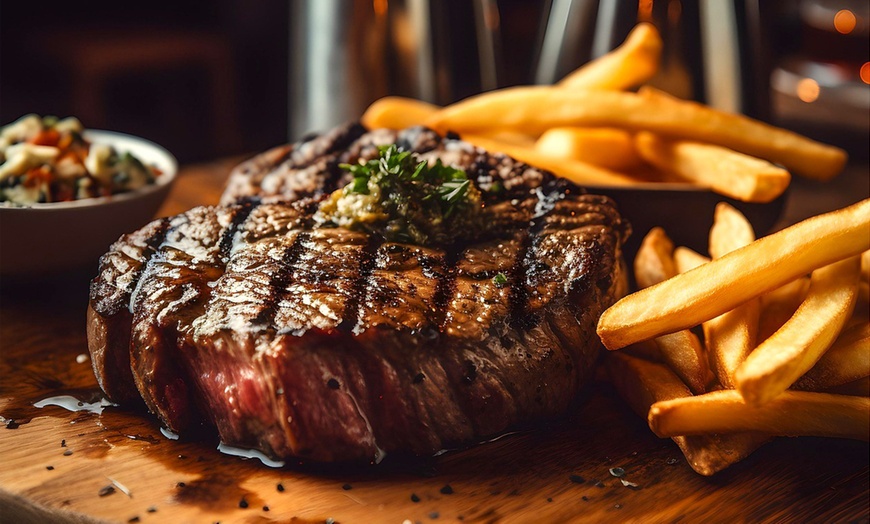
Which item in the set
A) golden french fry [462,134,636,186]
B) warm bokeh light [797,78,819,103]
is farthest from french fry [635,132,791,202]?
warm bokeh light [797,78,819,103]

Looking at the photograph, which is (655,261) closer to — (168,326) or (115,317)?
(168,326)

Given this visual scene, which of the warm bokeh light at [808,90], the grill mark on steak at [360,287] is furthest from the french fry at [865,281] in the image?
the warm bokeh light at [808,90]

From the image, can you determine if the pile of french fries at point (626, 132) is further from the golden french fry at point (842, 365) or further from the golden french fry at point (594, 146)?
the golden french fry at point (842, 365)

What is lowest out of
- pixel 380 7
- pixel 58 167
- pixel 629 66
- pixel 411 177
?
pixel 58 167

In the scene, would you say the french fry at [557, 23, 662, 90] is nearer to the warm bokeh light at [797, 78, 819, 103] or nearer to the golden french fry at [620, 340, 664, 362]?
the golden french fry at [620, 340, 664, 362]

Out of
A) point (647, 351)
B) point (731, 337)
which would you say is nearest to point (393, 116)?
point (647, 351)

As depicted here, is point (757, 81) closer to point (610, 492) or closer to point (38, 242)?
point (610, 492)
